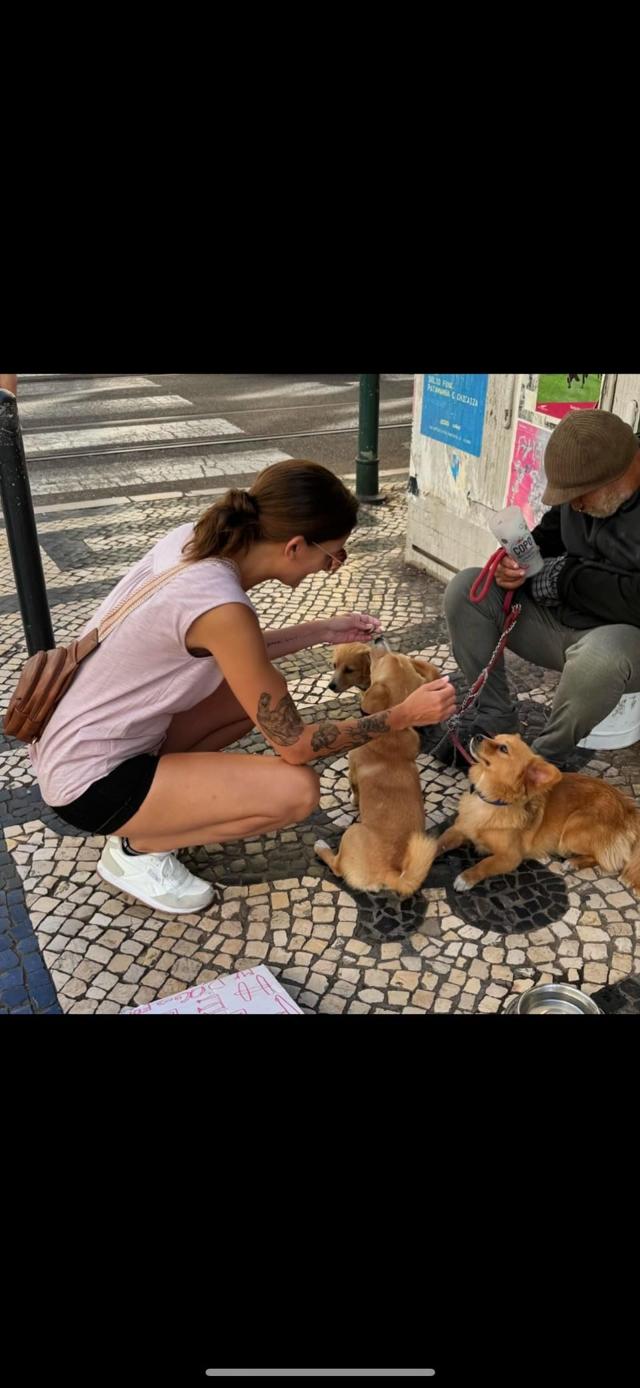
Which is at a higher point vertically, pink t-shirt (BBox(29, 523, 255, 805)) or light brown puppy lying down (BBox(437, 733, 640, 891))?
pink t-shirt (BBox(29, 523, 255, 805))

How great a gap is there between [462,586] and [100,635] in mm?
1589

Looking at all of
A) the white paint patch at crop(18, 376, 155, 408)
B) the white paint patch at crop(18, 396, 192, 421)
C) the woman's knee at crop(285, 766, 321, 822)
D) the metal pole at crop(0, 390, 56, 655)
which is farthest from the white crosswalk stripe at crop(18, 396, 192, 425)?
the woman's knee at crop(285, 766, 321, 822)

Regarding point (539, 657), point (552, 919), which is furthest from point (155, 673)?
point (539, 657)

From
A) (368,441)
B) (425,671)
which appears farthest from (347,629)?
(368,441)

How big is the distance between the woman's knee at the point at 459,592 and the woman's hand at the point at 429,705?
34.9 inches

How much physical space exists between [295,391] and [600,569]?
9.05 metres

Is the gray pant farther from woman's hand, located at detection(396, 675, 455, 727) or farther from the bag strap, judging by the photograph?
the bag strap

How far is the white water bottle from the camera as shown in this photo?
3.44 m

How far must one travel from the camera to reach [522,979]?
2.85m

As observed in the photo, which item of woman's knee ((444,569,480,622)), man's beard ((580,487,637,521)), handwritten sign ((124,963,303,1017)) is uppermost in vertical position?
man's beard ((580,487,637,521))

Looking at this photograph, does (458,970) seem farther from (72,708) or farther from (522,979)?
(72,708)

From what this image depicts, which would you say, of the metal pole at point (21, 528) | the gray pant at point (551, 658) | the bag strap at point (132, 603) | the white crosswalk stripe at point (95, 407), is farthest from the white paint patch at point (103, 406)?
the bag strap at point (132, 603)

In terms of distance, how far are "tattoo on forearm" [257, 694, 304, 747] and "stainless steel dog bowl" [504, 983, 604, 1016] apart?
1.01 m

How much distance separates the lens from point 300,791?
292 cm
